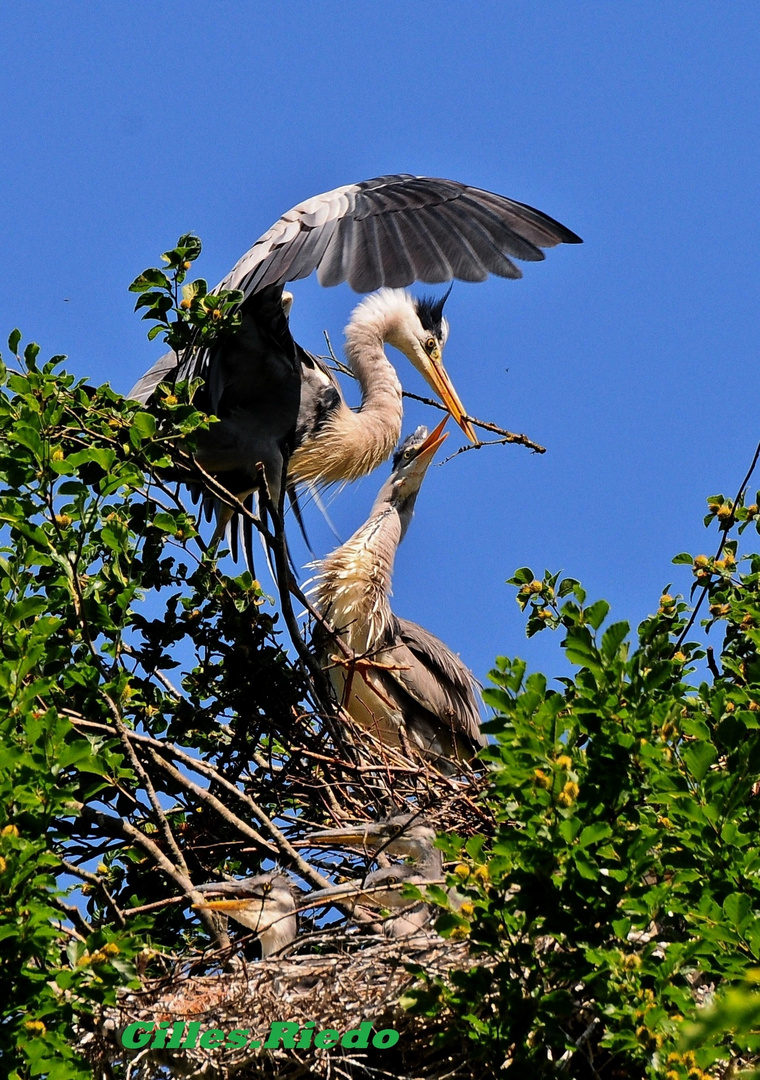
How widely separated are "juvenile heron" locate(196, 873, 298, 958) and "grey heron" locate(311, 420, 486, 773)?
1797mm

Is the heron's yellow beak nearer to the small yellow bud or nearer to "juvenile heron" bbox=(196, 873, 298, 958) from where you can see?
"juvenile heron" bbox=(196, 873, 298, 958)

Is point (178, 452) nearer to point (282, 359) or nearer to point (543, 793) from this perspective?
point (282, 359)

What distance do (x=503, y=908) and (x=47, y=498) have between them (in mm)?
1493

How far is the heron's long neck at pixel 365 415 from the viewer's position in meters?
5.69

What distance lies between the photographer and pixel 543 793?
2510 millimetres

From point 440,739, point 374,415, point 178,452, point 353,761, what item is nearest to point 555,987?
point 353,761

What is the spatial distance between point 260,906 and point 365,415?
296cm

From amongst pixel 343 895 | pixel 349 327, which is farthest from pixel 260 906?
pixel 349 327

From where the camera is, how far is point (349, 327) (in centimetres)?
629

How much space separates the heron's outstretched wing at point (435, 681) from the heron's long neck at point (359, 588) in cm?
12

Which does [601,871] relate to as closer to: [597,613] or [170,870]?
[597,613]

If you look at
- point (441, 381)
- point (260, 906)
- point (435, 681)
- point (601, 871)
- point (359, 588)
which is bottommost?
point (601, 871)

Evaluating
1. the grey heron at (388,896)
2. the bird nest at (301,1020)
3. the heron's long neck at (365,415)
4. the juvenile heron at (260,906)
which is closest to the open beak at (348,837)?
the grey heron at (388,896)

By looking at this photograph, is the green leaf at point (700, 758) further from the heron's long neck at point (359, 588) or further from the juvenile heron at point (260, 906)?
the heron's long neck at point (359, 588)
